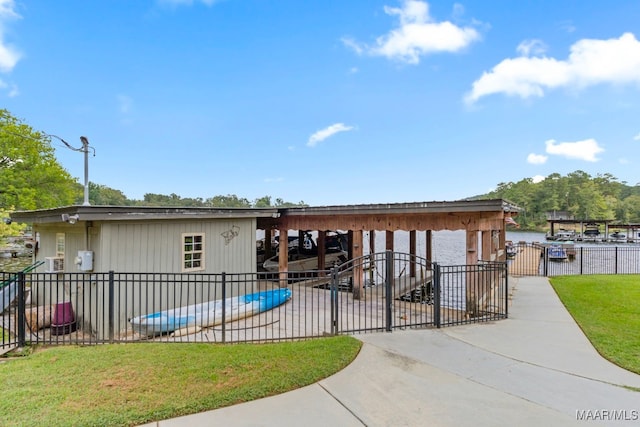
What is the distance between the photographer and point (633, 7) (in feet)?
37.7

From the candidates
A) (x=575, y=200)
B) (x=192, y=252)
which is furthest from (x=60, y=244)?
(x=575, y=200)

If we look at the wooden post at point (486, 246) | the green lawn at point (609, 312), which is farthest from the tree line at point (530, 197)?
the green lawn at point (609, 312)

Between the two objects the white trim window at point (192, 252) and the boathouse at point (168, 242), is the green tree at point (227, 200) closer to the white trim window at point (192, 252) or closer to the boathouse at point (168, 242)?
the boathouse at point (168, 242)

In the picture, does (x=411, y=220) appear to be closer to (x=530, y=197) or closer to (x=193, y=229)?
(x=193, y=229)

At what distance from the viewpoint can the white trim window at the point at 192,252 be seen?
29.0 ft

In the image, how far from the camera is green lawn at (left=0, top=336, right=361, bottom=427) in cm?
331

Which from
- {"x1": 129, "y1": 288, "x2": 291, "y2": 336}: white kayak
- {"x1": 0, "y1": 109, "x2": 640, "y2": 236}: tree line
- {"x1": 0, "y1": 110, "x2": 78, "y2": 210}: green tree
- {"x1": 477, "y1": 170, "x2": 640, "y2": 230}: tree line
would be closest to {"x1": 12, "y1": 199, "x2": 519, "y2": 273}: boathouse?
{"x1": 129, "y1": 288, "x2": 291, "y2": 336}: white kayak

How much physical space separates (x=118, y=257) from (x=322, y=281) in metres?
7.98

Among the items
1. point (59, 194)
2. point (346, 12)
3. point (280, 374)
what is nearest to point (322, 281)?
point (280, 374)

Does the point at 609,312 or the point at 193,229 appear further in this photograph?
the point at 193,229

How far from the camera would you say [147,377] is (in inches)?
161

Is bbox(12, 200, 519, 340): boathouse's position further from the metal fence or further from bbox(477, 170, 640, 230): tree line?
bbox(477, 170, 640, 230): tree line

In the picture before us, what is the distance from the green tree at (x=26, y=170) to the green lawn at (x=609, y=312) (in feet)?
96.0

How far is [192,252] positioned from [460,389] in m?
7.33
